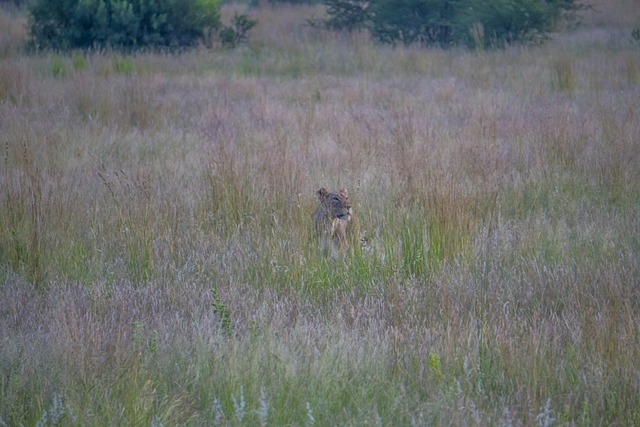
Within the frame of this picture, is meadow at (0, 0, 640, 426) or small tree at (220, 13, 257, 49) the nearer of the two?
meadow at (0, 0, 640, 426)

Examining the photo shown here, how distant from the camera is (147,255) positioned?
5.55 metres

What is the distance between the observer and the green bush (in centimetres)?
1903

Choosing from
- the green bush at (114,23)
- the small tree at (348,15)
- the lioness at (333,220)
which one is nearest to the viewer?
the lioness at (333,220)

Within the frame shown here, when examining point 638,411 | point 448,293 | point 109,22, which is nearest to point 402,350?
point 448,293

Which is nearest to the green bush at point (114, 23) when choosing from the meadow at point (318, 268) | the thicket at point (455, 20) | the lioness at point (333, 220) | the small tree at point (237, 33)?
the small tree at point (237, 33)

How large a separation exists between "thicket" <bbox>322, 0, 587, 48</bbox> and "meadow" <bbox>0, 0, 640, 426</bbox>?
9.09 metres

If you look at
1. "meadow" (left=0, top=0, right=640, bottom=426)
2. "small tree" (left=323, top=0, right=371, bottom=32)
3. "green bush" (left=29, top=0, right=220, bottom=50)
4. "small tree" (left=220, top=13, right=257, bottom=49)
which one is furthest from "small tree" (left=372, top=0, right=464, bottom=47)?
"meadow" (left=0, top=0, right=640, bottom=426)

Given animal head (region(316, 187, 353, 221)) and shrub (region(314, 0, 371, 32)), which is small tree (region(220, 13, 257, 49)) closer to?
shrub (region(314, 0, 371, 32))

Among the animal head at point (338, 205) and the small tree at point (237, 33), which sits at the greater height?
the animal head at point (338, 205)

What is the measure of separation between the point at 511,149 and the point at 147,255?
4617 millimetres

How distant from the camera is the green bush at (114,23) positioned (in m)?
19.0

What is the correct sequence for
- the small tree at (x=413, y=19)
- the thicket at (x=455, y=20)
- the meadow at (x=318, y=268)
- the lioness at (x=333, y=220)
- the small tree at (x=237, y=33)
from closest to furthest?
1. the meadow at (x=318, y=268)
2. the lioness at (x=333, y=220)
3. the thicket at (x=455, y=20)
4. the small tree at (x=237, y=33)
5. the small tree at (x=413, y=19)

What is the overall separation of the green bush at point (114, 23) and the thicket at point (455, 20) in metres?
5.11

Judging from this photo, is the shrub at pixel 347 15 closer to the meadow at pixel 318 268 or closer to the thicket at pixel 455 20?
the thicket at pixel 455 20
